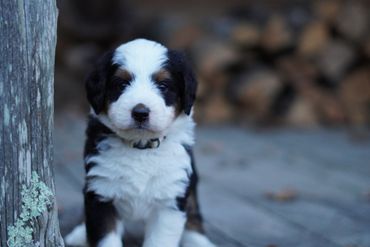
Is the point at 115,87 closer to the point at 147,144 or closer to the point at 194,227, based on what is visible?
the point at 147,144

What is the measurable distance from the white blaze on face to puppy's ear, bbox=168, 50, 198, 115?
7 centimetres

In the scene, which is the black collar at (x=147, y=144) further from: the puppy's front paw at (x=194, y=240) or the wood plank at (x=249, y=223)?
the wood plank at (x=249, y=223)

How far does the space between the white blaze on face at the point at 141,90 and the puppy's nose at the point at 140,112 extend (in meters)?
0.02

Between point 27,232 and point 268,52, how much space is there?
542 cm

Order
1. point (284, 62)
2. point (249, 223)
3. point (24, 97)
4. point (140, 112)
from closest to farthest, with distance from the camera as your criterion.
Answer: point (24, 97) < point (140, 112) < point (249, 223) < point (284, 62)

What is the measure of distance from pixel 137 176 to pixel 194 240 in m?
0.67

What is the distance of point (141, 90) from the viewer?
129 inches

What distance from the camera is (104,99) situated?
3414mm

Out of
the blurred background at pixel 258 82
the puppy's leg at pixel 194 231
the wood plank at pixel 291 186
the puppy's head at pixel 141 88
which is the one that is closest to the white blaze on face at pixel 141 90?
the puppy's head at pixel 141 88

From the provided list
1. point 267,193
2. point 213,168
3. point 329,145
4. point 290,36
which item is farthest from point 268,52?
point 267,193

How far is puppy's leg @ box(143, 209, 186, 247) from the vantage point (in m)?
3.43

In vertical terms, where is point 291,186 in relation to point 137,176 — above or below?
below

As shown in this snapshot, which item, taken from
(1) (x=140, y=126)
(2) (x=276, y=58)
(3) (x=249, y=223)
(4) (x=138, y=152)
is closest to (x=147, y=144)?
(4) (x=138, y=152)

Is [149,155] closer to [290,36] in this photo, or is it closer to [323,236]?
[323,236]
